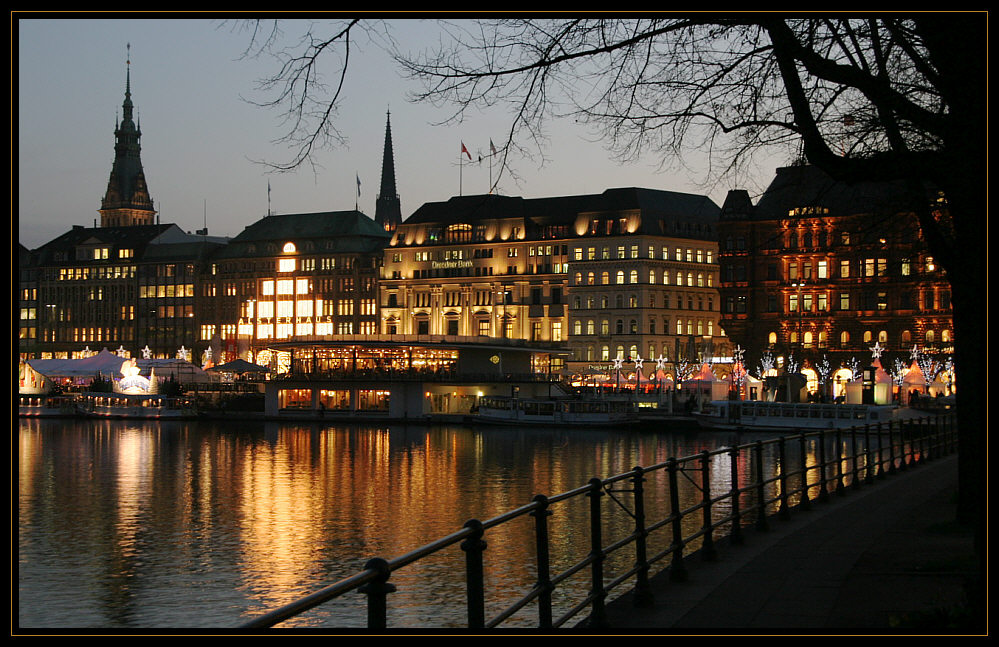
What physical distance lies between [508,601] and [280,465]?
38.6 meters

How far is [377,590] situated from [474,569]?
77.0 inches

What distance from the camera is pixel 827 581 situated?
15.0m

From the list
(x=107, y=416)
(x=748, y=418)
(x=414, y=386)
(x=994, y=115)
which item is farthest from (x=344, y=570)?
(x=107, y=416)

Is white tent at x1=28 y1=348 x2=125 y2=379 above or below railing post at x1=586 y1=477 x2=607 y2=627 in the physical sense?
above

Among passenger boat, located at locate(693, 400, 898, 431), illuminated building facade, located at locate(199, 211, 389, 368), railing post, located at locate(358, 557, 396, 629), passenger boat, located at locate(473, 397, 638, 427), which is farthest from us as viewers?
illuminated building facade, located at locate(199, 211, 389, 368)

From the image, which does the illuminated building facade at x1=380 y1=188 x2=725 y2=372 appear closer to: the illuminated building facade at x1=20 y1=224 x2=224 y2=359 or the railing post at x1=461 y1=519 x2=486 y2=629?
the illuminated building facade at x1=20 y1=224 x2=224 y2=359

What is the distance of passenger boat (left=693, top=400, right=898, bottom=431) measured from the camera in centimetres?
8319

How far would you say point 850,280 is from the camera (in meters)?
122

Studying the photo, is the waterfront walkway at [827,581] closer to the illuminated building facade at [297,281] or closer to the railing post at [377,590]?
the railing post at [377,590]

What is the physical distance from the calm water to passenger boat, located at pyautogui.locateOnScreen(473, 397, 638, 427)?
11591 millimetres

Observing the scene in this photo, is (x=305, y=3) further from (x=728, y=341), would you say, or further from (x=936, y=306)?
(x=728, y=341)

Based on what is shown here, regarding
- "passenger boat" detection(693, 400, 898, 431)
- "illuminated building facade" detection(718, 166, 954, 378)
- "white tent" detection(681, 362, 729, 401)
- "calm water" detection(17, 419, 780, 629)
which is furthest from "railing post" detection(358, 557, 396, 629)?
"illuminated building facade" detection(718, 166, 954, 378)

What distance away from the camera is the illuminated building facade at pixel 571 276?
140m

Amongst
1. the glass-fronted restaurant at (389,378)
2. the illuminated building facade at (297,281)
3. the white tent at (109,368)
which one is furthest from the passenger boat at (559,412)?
the illuminated building facade at (297,281)
